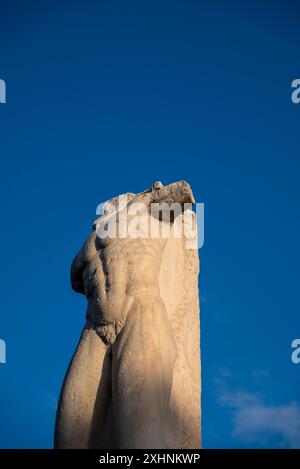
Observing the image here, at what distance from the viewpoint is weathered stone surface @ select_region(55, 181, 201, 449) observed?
561 centimetres

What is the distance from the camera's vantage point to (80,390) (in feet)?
19.7

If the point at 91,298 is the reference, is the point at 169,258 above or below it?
above

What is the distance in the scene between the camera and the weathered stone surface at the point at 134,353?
5.61 m

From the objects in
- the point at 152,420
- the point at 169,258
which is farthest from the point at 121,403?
the point at 169,258

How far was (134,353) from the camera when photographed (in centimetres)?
579

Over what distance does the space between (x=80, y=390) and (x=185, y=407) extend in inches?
44.5

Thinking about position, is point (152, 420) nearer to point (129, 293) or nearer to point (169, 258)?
point (129, 293)

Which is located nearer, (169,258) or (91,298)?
(91,298)

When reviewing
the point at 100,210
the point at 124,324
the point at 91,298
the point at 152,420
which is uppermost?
the point at 100,210

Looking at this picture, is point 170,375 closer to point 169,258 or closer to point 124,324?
point 124,324

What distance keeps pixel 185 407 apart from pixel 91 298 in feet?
4.94

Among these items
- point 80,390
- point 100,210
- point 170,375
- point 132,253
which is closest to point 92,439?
point 80,390
